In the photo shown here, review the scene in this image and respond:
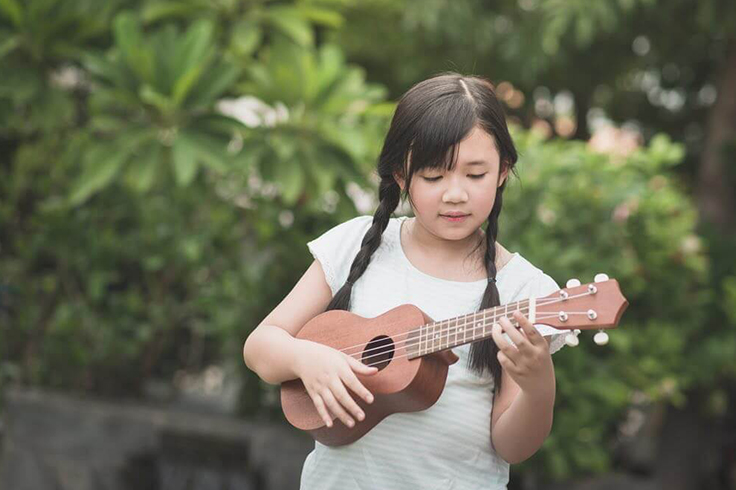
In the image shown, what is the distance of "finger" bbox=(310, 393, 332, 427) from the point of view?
180cm

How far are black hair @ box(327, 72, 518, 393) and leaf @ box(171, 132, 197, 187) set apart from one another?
5.16 feet

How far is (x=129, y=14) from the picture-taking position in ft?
12.1

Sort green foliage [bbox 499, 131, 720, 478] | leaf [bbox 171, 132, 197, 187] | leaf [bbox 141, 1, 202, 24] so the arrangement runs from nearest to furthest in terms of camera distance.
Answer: leaf [bbox 171, 132, 197, 187] → leaf [bbox 141, 1, 202, 24] → green foliage [bbox 499, 131, 720, 478]

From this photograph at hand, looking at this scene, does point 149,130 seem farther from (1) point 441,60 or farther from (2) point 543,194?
(1) point 441,60

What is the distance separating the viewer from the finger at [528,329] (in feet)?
5.43

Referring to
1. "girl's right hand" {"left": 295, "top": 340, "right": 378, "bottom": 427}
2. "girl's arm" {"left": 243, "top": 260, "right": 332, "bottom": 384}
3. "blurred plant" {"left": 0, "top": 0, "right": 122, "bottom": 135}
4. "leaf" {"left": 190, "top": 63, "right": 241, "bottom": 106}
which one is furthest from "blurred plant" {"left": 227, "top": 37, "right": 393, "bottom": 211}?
"girl's right hand" {"left": 295, "top": 340, "right": 378, "bottom": 427}

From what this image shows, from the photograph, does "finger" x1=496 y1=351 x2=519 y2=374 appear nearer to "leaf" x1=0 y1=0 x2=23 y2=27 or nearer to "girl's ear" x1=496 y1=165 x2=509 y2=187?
"girl's ear" x1=496 y1=165 x2=509 y2=187

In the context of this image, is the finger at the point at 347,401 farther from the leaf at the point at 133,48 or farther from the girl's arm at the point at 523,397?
the leaf at the point at 133,48

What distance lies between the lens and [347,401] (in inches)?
70.0

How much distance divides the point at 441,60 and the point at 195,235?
9.49 ft

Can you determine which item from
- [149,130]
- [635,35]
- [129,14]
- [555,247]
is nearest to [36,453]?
[149,130]

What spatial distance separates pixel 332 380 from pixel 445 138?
0.48 meters

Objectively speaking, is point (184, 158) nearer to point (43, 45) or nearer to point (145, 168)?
point (145, 168)

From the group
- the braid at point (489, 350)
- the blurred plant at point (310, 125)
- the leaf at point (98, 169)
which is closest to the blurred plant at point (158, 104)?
the leaf at point (98, 169)
